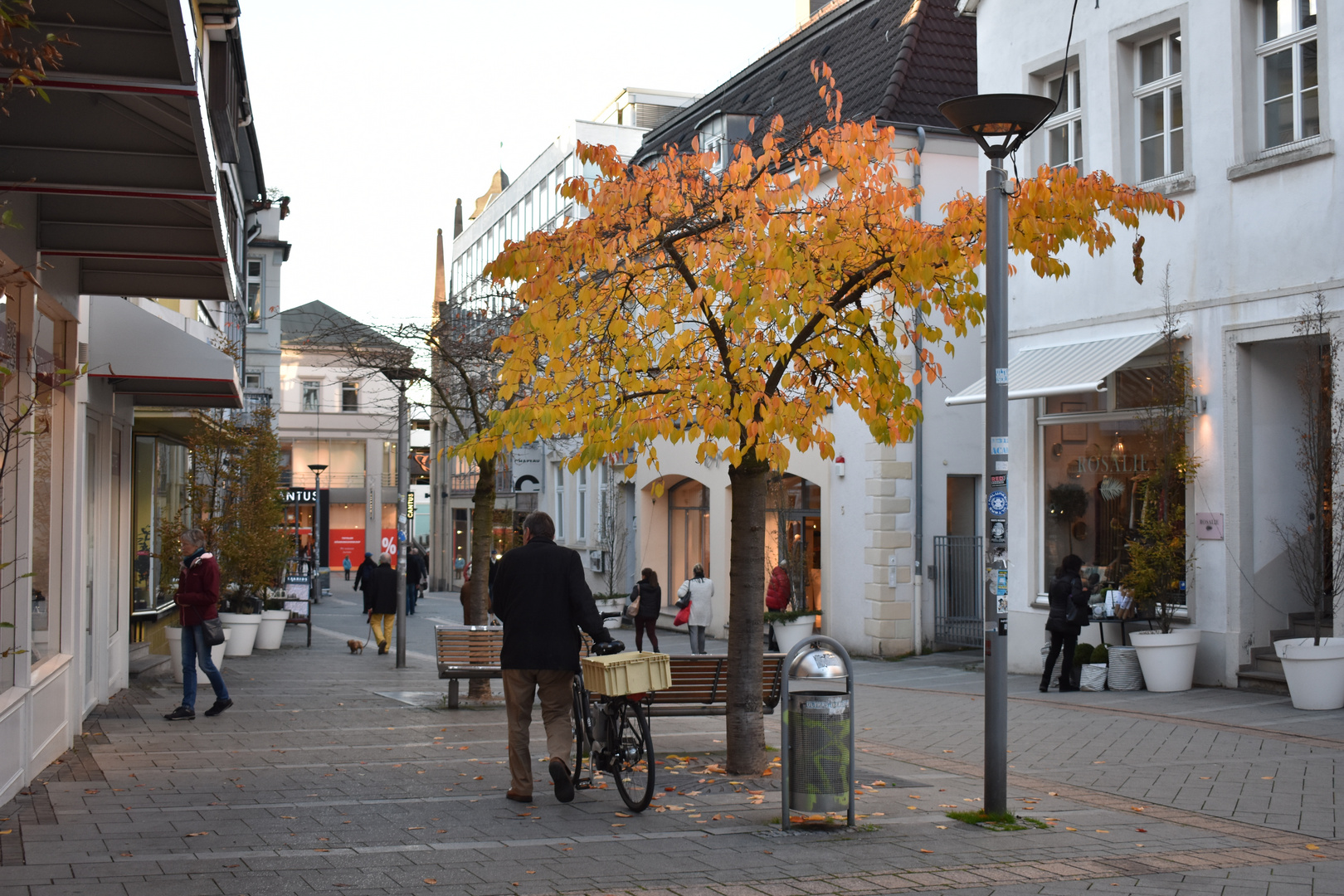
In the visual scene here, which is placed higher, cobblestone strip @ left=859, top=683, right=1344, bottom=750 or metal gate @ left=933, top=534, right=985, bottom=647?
metal gate @ left=933, top=534, right=985, bottom=647

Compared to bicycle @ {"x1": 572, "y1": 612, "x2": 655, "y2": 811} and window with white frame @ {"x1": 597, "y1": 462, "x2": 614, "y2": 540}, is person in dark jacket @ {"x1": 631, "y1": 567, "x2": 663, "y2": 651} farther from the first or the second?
bicycle @ {"x1": 572, "y1": 612, "x2": 655, "y2": 811}

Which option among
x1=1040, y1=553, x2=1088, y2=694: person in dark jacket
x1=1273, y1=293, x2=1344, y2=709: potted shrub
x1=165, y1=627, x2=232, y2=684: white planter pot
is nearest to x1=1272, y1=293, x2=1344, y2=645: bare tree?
x1=1273, y1=293, x2=1344, y2=709: potted shrub

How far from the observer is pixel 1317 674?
41.5ft

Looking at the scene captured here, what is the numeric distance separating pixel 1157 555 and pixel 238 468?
13.4m

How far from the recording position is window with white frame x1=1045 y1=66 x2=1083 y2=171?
17.2m

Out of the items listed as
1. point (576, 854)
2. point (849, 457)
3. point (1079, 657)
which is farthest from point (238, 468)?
point (576, 854)

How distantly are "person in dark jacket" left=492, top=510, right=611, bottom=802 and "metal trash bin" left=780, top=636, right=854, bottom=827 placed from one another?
4.50 feet

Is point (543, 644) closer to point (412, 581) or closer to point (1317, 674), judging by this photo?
point (1317, 674)

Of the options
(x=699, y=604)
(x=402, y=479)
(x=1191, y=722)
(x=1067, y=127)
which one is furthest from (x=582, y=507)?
(x=1191, y=722)

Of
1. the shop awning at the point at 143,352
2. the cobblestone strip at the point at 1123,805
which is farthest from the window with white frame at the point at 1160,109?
the shop awning at the point at 143,352

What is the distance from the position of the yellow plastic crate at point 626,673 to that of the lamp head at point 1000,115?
3.64m

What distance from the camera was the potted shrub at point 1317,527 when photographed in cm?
1267

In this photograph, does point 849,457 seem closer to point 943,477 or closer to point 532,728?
point 943,477

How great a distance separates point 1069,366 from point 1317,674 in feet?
15.6
